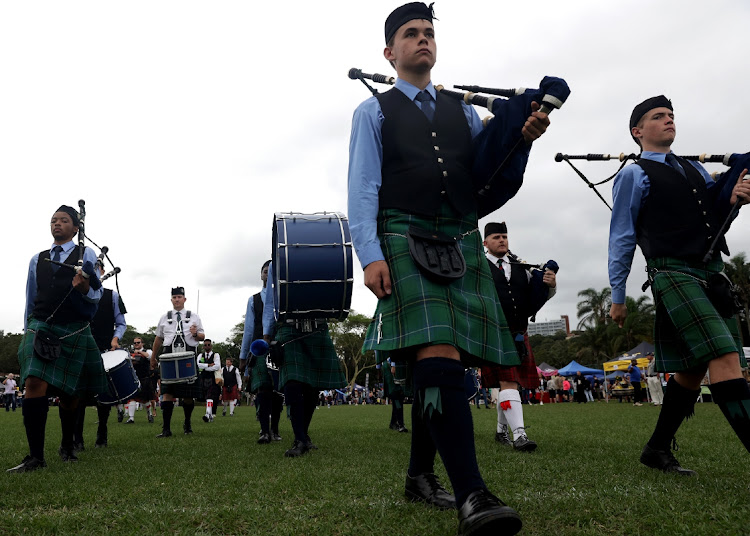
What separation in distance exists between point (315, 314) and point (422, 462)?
260 cm

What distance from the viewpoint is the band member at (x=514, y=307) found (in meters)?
5.59

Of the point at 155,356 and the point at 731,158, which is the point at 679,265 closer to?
the point at 731,158

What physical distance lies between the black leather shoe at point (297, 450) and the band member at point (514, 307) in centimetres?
191

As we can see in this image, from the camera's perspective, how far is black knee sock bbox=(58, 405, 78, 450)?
5.51 meters

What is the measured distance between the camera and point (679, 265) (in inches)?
137

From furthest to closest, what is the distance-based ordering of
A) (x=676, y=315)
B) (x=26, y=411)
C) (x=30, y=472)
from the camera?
(x=26, y=411)
(x=30, y=472)
(x=676, y=315)

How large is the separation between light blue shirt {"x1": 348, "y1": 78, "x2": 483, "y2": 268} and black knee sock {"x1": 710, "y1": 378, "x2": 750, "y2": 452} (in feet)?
6.11

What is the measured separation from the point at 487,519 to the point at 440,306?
83 centimetres

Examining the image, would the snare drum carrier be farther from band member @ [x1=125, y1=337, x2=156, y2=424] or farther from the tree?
the tree

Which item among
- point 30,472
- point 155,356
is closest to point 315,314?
point 30,472

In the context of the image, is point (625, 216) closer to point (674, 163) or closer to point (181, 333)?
point (674, 163)

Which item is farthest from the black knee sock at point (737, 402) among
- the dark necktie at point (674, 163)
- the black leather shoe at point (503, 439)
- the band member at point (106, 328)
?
the band member at point (106, 328)

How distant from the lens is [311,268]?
5.07 metres

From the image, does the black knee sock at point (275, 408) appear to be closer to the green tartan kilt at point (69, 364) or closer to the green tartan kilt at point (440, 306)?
the green tartan kilt at point (69, 364)
